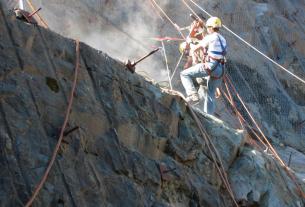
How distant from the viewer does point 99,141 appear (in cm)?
321

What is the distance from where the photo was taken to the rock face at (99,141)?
2.59 m

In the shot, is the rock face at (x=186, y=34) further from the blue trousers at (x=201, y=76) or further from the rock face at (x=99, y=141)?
the rock face at (x=99, y=141)

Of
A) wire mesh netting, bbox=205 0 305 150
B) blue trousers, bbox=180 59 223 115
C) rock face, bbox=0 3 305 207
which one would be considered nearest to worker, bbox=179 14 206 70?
blue trousers, bbox=180 59 223 115

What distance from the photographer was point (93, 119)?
10.8 feet

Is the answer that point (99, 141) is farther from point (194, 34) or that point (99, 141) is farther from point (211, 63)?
point (194, 34)

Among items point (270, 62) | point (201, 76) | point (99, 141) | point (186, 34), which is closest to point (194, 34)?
point (201, 76)

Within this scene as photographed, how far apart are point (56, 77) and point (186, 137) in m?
1.93

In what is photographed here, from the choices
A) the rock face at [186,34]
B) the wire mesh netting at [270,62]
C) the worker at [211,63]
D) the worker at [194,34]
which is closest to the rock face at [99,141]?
the worker at [211,63]

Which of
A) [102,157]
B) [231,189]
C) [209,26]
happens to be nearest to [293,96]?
[209,26]

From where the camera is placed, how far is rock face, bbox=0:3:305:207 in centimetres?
259

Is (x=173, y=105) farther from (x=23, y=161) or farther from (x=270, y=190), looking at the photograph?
(x=23, y=161)

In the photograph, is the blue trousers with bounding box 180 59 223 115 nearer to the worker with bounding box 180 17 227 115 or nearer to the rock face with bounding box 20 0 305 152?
the worker with bounding box 180 17 227 115

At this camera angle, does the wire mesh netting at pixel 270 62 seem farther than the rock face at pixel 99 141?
Yes

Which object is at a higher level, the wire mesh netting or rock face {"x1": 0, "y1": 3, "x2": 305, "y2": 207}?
the wire mesh netting
